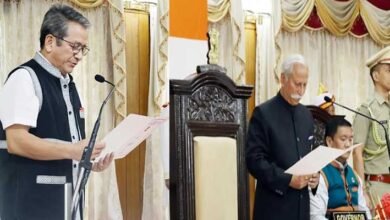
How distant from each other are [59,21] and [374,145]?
2.38 meters

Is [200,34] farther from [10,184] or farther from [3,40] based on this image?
[10,184]

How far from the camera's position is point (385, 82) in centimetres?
407

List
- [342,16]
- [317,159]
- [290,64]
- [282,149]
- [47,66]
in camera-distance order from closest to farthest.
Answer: [47,66], [317,159], [282,149], [290,64], [342,16]

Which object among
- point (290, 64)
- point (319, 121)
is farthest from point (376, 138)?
point (290, 64)

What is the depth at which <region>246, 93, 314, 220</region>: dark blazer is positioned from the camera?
3122mm

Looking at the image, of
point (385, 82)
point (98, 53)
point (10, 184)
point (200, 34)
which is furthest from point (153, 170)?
point (10, 184)

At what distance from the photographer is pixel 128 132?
2.18 metres

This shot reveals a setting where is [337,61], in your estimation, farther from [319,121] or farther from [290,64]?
[290,64]

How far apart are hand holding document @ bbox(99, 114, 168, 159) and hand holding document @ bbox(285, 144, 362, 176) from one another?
0.92 m

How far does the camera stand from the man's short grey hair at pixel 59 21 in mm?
2318

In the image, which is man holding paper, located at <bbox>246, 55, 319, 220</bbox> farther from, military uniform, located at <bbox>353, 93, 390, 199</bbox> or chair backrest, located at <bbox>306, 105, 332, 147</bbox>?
military uniform, located at <bbox>353, 93, 390, 199</bbox>

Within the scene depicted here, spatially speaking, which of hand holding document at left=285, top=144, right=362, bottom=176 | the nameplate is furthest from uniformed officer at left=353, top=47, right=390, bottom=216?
hand holding document at left=285, top=144, right=362, bottom=176

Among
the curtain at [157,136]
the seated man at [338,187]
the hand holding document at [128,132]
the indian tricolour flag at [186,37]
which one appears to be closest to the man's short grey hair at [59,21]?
the hand holding document at [128,132]

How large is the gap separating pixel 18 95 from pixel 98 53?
10.4 ft
